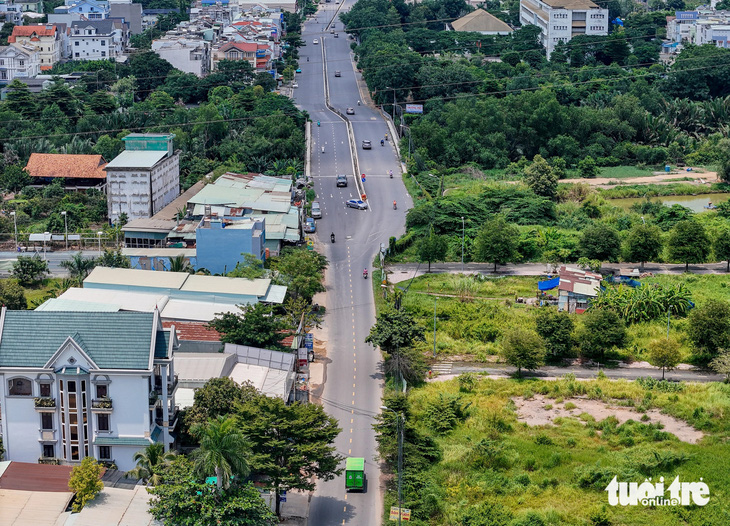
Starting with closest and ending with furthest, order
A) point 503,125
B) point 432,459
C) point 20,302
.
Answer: point 432,459 → point 20,302 → point 503,125

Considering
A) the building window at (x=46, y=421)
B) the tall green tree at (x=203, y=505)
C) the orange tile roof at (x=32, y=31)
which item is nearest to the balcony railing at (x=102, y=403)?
the building window at (x=46, y=421)

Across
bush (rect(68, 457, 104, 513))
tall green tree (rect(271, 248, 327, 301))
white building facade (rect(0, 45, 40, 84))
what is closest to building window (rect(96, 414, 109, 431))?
bush (rect(68, 457, 104, 513))

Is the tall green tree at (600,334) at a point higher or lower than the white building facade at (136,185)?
lower

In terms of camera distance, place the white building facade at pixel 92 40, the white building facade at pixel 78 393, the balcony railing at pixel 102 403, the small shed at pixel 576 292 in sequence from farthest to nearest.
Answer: the white building facade at pixel 92 40, the small shed at pixel 576 292, the balcony railing at pixel 102 403, the white building facade at pixel 78 393

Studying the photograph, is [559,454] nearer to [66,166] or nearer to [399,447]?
[399,447]

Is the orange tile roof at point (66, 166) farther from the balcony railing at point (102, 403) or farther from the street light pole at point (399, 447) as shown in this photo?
the street light pole at point (399, 447)

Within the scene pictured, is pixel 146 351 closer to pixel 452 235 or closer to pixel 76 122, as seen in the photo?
pixel 452 235

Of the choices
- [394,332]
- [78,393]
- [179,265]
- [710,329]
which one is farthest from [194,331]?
[710,329]

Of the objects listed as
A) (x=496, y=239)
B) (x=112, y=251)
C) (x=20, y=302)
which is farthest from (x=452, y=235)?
(x=20, y=302)
